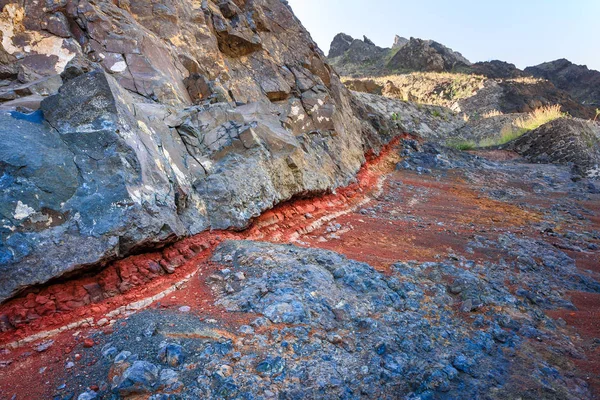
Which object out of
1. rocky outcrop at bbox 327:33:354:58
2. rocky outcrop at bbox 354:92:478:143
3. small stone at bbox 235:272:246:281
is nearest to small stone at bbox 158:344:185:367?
small stone at bbox 235:272:246:281

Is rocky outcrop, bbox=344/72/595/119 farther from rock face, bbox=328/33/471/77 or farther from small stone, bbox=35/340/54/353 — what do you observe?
small stone, bbox=35/340/54/353

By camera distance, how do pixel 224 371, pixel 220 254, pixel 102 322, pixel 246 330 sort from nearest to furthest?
pixel 224 371, pixel 246 330, pixel 102 322, pixel 220 254

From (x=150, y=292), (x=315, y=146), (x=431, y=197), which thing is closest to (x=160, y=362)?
(x=150, y=292)

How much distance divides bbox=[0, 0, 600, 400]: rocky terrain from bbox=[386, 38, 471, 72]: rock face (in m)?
26.3

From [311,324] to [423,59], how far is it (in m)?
33.0

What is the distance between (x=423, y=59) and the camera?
31094 millimetres

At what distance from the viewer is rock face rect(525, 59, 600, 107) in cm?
3064

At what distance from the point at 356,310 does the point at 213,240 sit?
68.1 inches

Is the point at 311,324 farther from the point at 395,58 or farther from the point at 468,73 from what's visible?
the point at 395,58

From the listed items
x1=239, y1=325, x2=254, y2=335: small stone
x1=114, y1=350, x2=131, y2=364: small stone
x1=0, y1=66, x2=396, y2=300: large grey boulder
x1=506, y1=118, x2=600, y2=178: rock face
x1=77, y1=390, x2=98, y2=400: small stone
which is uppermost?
x1=506, y1=118, x2=600, y2=178: rock face

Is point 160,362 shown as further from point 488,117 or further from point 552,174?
point 488,117

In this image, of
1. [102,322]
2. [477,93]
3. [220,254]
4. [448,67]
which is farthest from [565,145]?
[448,67]

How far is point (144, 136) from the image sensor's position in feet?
11.9

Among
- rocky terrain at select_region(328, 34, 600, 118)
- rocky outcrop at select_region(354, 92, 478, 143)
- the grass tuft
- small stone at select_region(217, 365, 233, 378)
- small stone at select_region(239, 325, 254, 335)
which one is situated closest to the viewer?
small stone at select_region(217, 365, 233, 378)
